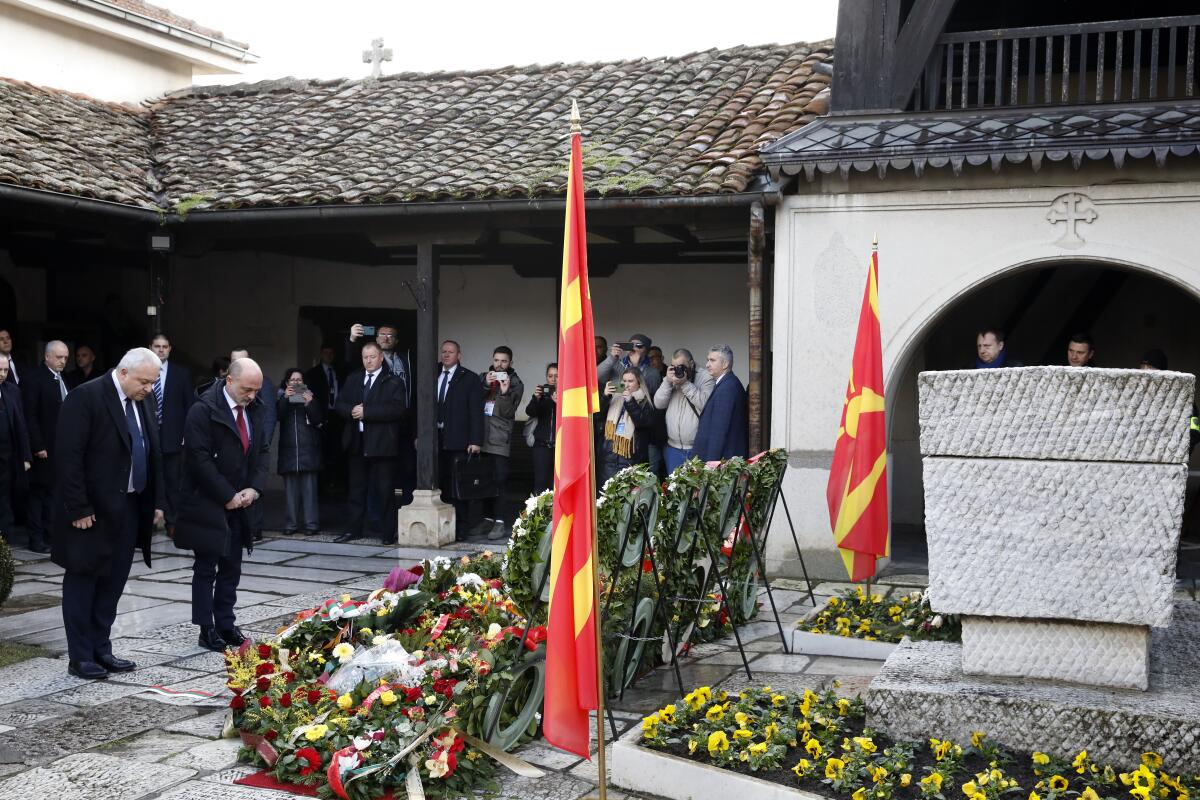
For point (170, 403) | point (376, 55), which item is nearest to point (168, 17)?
point (376, 55)

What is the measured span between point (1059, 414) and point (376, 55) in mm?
13714

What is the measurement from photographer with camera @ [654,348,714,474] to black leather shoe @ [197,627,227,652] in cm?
439

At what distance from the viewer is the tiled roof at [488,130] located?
10086mm

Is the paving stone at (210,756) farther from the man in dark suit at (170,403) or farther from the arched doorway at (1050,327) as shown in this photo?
the arched doorway at (1050,327)

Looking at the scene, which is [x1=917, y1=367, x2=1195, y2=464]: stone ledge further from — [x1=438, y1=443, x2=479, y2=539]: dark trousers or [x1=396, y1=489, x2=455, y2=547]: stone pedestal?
[x1=438, y1=443, x2=479, y2=539]: dark trousers

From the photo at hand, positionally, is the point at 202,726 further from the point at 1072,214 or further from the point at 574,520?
the point at 1072,214

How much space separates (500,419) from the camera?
1122cm

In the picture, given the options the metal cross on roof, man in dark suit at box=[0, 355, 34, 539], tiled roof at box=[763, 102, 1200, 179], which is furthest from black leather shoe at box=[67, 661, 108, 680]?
the metal cross on roof

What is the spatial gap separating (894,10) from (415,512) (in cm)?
603

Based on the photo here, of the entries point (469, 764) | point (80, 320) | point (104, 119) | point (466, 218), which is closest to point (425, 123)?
point (466, 218)

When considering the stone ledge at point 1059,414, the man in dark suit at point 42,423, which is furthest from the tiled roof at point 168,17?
the stone ledge at point 1059,414

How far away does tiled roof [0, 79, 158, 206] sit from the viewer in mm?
10016

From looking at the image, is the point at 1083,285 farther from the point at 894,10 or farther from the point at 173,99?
the point at 173,99

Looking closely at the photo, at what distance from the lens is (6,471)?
10.1m
